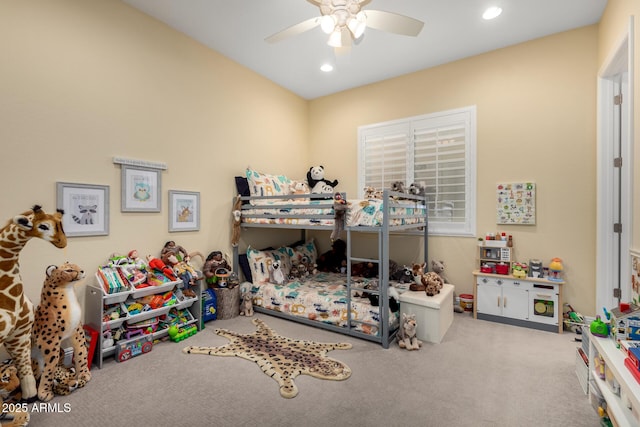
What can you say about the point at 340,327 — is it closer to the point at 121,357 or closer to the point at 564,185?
the point at 121,357

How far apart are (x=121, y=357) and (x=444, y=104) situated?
13.5ft

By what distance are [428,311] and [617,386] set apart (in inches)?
49.9

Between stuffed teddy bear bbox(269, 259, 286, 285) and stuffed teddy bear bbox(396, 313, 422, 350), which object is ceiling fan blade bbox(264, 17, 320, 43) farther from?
stuffed teddy bear bbox(396, 313, 422, 350)

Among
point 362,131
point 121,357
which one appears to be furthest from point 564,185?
point 121,357

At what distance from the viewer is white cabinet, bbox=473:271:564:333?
9.45 feet

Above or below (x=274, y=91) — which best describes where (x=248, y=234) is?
below

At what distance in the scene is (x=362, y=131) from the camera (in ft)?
13.9

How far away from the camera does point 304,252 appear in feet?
Result: 13.5

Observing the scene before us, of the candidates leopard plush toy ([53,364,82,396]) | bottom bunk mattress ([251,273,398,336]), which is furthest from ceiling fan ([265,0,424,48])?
leopard plush toy ([53,364,82,396])

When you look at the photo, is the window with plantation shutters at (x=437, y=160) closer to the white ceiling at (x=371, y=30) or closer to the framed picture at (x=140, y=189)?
the white ceiling at (x=371, y=30)

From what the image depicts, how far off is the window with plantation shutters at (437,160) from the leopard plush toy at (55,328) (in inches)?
134

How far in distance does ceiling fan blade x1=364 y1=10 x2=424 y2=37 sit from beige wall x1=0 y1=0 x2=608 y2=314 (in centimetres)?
184

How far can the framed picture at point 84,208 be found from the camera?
2.27m

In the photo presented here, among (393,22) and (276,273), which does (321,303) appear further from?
(393,22)
